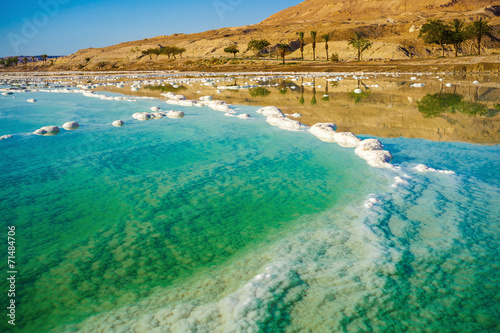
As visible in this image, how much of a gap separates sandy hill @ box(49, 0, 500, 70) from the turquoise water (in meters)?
71.5

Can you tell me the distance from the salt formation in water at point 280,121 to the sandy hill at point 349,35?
64.7 m

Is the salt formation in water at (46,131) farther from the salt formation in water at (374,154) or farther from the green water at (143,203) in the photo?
the salt formation in water at (374,154)

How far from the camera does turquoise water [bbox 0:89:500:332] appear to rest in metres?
3.04

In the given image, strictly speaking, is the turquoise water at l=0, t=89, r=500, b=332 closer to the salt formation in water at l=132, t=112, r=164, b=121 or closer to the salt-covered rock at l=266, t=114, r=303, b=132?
the salt-covered rock at l=266, t=114, r=303, b=132

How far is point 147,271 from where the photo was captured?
12.3 ft

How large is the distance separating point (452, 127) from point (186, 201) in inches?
385

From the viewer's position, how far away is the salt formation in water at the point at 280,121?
11.1 meters

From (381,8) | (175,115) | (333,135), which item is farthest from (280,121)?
(381,8)

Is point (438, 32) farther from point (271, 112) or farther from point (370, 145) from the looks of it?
point (370, 145)

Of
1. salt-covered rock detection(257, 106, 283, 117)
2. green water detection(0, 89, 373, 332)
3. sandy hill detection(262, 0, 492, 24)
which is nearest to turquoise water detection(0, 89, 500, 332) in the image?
green water detection(0, 89, 373, 332)

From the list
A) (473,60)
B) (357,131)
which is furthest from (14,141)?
(473,60)

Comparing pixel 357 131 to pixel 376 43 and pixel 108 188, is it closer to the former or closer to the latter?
pixel 108 188

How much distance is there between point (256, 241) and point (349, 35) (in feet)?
370

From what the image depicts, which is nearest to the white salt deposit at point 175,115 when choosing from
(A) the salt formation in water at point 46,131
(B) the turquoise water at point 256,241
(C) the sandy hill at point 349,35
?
(A) the salt formation in water at point 46,131
